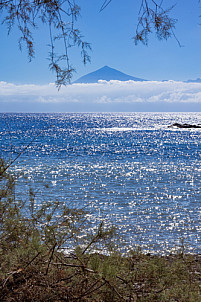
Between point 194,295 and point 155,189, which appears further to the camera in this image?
point 155,189

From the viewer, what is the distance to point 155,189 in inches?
945

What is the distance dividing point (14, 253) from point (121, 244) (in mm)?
9157

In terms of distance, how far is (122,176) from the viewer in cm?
2933

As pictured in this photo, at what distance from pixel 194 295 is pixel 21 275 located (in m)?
2.91

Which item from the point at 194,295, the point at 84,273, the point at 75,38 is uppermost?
the point at 75,38

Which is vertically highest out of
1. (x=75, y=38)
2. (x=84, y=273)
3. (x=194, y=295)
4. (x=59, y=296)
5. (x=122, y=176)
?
(x=75, y=38)

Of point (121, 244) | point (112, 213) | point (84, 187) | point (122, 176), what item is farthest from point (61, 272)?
point (122, 176)

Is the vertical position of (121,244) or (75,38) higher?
(75,38)

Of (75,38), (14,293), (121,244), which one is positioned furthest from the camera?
(121,244)

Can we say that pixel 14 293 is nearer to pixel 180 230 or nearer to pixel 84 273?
pixel 84 273

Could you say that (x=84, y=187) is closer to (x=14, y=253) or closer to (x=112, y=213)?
(x=112, y=213)

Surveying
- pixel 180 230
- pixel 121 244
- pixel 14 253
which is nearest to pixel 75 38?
pixel 14 253

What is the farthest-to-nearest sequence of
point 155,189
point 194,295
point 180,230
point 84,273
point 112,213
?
point 155,189, point 112,213, point 180,230, point 194,295, point 84,273

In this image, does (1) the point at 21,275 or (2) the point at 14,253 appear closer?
(1) the point at 21,275
